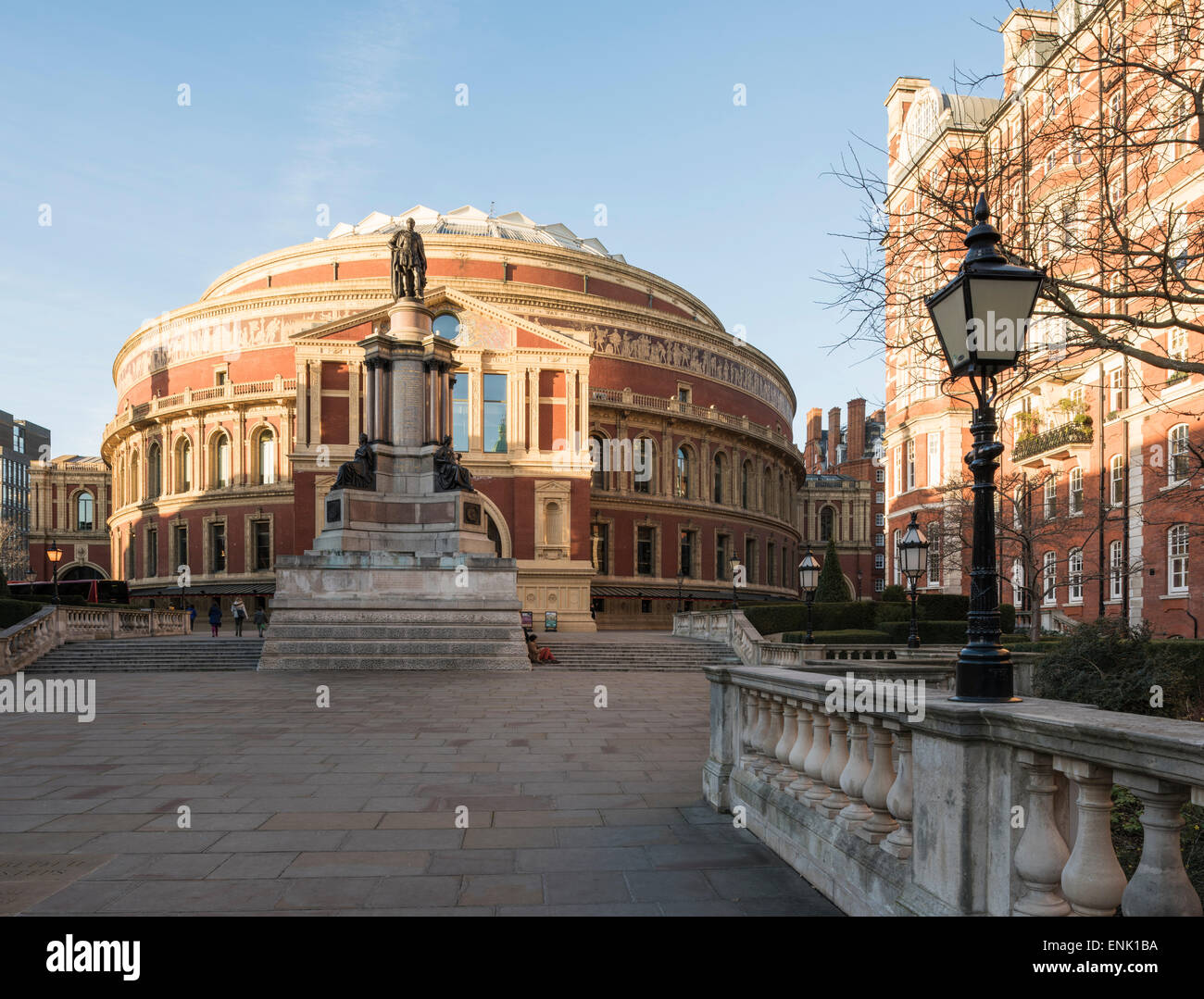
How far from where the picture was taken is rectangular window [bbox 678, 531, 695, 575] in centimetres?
5291

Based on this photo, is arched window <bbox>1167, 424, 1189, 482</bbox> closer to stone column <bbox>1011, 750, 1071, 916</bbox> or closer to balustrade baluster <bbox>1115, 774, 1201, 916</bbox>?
stone column <bbox>1011, 750, 1071, 916</bbox>

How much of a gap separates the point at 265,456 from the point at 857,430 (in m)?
62.9

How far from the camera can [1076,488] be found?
111 feet

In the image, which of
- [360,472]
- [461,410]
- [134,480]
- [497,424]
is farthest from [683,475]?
[134,480]

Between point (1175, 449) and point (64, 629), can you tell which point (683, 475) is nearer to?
point (1175, 449)

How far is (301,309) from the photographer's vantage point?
50.1 metres

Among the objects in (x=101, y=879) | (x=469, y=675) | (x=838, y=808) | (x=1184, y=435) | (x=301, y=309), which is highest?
(x=301, y=309)

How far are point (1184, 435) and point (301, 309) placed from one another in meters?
43.6

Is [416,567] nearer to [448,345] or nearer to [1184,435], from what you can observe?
[448,345]

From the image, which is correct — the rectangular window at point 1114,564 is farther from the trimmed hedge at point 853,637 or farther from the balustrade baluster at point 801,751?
the balustrade baluster at point 801,751

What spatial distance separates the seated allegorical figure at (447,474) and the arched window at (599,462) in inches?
966

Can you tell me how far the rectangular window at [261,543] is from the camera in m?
50.2

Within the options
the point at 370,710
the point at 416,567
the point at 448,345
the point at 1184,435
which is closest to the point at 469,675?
the point at 416,567

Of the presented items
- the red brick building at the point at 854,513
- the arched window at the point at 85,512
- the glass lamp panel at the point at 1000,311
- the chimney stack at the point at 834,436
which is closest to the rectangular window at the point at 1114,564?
the glass lamp panel at the point at 1000,311
